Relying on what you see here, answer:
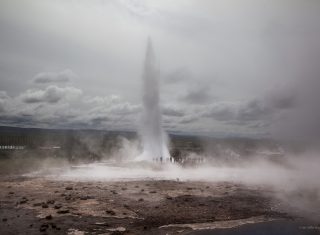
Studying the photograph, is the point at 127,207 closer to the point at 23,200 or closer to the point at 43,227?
the point at 43,227

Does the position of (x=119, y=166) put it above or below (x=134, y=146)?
below

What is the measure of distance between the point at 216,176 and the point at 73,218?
83.6ft

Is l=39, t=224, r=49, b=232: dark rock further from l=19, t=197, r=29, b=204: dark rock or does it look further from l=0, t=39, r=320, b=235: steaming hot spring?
l=19, t=197, r=29, b=204: dark rock

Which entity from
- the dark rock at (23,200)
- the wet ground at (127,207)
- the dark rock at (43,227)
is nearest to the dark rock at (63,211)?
the wet ground at (127,207)

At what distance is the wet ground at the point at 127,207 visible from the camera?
20641 mm

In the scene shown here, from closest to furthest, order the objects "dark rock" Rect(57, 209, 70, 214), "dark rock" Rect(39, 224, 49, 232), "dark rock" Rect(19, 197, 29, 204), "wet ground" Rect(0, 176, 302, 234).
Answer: "dark rock" Rect(39, 224, 49, 232) → "wet ground" Rect(0, 176, 302, 234) → "dark rock" Rect(57, 209, 70, 214) → "dark rock" Rect(19, 197, 29, 204)

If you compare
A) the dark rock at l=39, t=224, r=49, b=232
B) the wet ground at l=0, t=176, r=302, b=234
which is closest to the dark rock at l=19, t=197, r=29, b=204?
the wet ground at l=0, t=176, r=302, b=234

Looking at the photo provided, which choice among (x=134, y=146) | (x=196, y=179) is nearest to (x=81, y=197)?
(x=196, y=179)

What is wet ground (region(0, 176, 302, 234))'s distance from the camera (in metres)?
20.6

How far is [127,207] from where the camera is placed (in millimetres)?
25391

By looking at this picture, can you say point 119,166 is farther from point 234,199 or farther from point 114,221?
point 114,221

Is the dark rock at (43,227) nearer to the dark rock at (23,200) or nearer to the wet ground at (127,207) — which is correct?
the wet ground at (127,207)

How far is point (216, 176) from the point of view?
44188 millimetres

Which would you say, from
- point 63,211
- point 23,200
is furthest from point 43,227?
point 23,200
